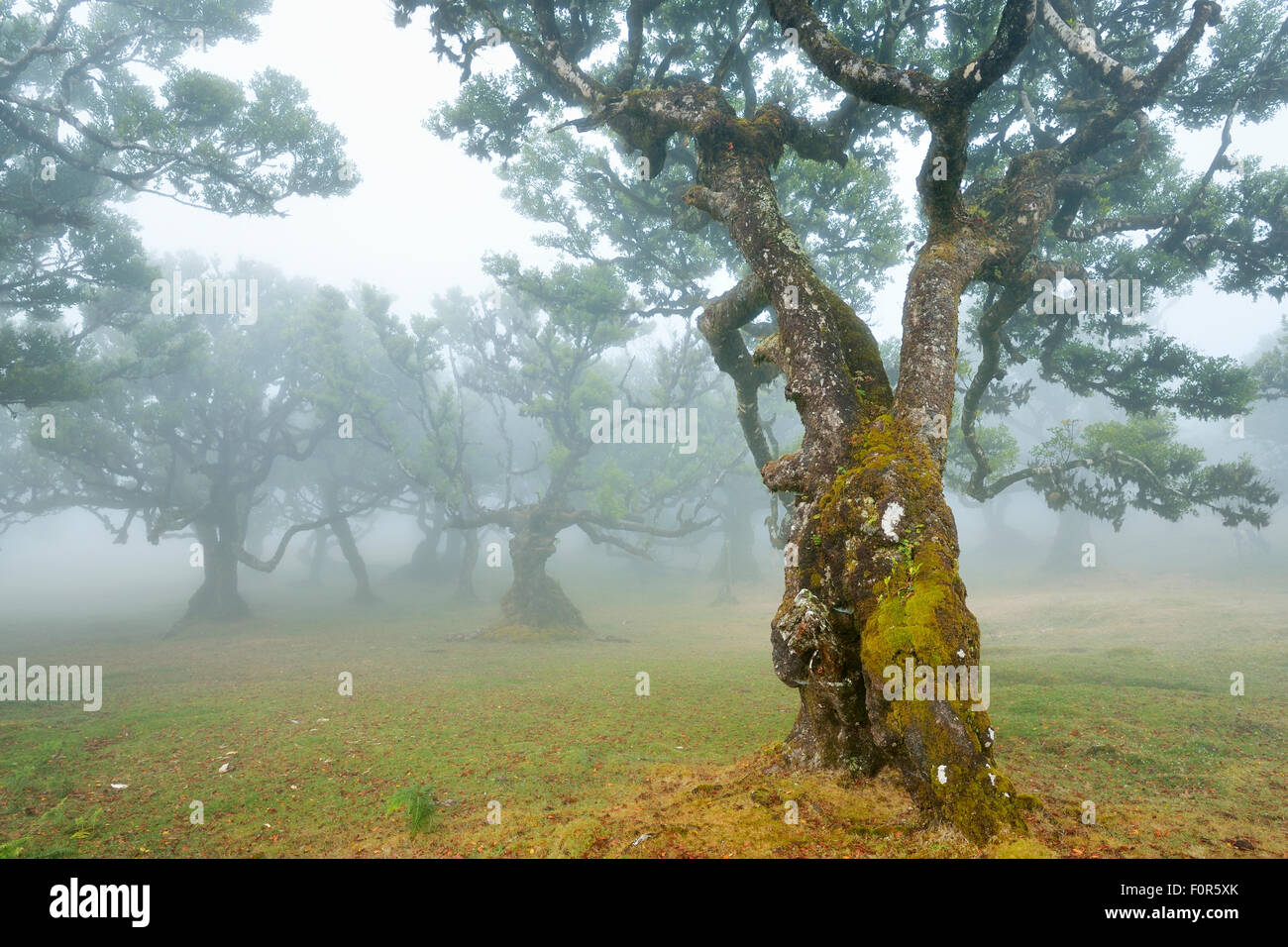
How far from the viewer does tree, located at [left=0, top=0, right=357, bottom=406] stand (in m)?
12.9

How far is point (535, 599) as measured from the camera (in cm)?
2209

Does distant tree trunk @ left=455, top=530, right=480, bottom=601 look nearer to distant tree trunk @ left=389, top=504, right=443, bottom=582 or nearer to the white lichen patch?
distant tree trunk @ left=389, top=504, right=443, bottom=582

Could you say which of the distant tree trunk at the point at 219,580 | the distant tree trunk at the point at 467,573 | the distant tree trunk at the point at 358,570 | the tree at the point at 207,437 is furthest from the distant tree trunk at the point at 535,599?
the distant tree trunk at the point at 219,580

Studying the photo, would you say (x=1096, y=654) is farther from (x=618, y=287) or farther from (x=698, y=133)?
(x=618, y=287)

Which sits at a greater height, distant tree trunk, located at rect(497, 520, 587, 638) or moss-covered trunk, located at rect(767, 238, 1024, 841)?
moss-covered trunk, located at rect(767, 238, 1024, 841)

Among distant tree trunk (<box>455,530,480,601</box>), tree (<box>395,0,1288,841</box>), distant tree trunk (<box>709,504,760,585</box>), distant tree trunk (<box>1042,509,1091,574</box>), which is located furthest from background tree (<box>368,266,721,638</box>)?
distant tree trunk (<box>1042,509,1091,574</box>)

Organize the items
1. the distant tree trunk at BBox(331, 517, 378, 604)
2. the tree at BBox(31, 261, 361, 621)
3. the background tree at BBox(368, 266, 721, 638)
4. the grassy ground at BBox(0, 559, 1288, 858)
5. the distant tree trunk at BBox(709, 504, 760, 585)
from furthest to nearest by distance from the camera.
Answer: the distant tree trunk at BBox(709, 504, 760, 585) → the distant tree trunk at BBox(331, 517, 378, 604) → the tree at BBox(31, 261, 361, 621) → the background tree at BBox(368, 266, 721, 638) → the grassy ground at BBox(0, 559, 1288, 858)

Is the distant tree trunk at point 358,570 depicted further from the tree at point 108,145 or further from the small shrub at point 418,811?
the small shrub at point 418,811

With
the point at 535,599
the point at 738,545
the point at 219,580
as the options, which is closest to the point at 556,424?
the point at 535,599

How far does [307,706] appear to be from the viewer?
10891mm

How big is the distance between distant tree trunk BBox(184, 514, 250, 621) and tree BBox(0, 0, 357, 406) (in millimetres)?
10146

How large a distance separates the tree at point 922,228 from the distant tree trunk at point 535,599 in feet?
43.3
